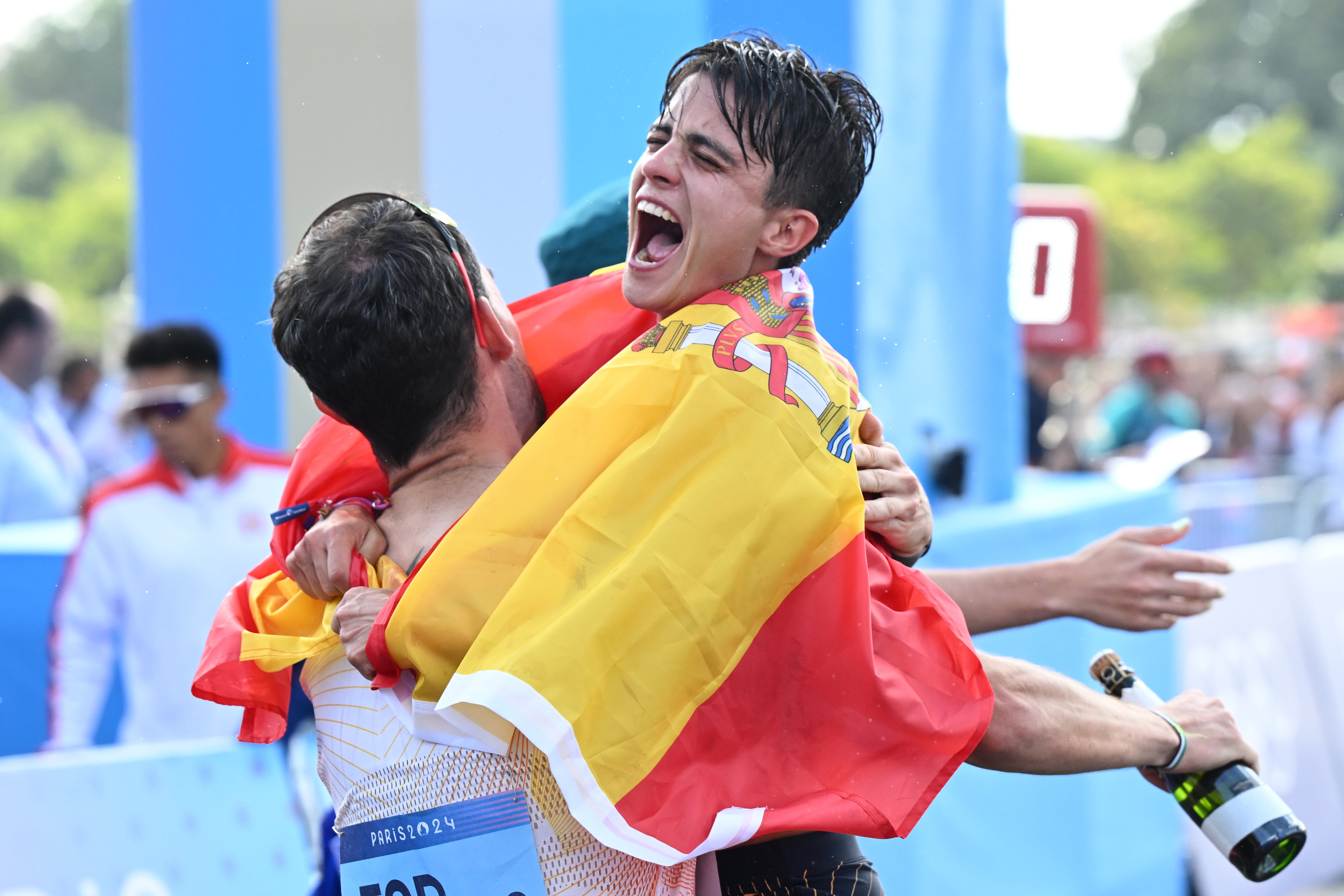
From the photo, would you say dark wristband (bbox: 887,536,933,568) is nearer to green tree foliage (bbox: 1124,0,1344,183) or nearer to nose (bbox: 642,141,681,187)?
nose (bbox: 642,141,681,187)

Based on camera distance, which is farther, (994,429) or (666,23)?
(994,429)

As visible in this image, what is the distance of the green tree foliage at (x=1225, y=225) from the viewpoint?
49.9 meters

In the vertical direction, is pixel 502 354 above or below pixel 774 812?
above

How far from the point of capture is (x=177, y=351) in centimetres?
499

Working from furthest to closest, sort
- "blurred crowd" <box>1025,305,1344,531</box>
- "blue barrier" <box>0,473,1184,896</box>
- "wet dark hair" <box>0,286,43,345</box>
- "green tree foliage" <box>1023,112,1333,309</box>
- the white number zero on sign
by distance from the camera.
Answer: "green tree foliage" <box>1023,112,1333,309</box> < the white number zero on sign < "blurred crowd" <box>1025,305,1344,531</box> < "wet dark hair" <box>0,286,43,345</box> < "blue barrier" <box>0,473,1184,896</box>

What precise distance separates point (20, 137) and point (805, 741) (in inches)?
2475

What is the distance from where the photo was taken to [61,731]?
14.9ft

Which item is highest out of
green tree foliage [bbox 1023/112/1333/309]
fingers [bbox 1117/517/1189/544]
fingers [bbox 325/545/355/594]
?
fingers [bbox 325/545/355/594]

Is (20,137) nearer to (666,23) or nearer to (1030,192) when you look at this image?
(1030,192)

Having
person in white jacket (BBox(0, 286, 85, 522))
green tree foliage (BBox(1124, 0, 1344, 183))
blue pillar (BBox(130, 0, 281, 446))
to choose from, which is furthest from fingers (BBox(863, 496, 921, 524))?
green tree foliage (BBox(1124, 0, 1344, 183))

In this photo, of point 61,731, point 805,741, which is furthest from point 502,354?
point 61,731

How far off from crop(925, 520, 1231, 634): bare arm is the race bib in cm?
110

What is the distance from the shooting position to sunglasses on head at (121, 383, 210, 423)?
16.4 ft

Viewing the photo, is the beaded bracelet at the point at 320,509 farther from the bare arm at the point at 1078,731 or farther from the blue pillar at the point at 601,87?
the blue pillar at the point at 601,87
